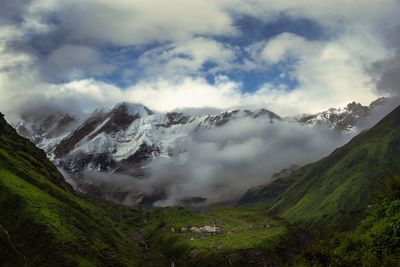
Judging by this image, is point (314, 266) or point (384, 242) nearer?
point (384, 242)

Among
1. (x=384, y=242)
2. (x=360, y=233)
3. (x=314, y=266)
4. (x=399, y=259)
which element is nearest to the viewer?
(x=399, y=259)

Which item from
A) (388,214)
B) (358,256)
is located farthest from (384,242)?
(388,214)

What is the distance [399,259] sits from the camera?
342 ft

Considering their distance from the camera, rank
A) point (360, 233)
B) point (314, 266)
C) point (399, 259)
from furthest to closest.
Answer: point (360, 233)
point (314, 266)
point (399, 259)

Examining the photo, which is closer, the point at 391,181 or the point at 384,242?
the point at 384,242

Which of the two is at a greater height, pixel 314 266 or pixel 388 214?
pixel 388 214

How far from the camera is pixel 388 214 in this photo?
130 metres

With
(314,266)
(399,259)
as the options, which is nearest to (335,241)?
(314,266)

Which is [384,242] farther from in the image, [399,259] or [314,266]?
[314,266]

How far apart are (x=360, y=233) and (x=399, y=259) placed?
28.8 meters

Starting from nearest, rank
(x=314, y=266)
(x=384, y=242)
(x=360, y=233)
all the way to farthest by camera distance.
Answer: (x=384, y=242) < (x=314, y=266) < (x=360, y=233)

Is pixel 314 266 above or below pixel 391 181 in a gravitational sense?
below

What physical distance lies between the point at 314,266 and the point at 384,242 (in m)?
17.9

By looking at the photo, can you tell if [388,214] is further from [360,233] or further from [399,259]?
[399,259]
